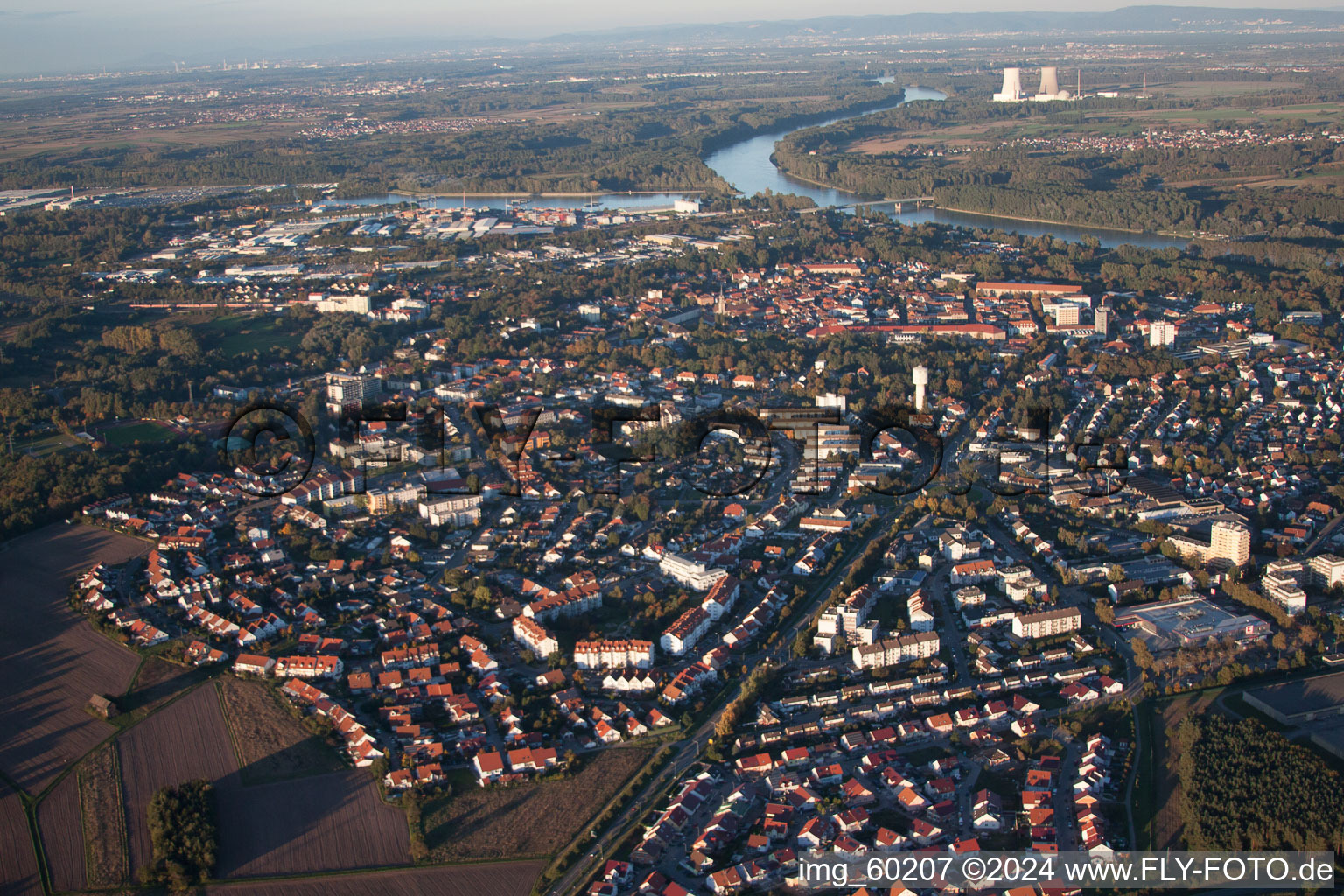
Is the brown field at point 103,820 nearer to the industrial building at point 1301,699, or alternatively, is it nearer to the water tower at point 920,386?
the industrial building at point 1301,699

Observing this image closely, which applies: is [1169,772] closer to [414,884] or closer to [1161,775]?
[1161,775]

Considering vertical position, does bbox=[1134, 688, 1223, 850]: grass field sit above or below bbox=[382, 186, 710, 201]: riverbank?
below

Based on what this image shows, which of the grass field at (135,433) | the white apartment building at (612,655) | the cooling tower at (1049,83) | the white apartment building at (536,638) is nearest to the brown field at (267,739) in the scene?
the white apartment building at (536,638)

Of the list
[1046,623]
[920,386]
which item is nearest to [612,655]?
[1046,623]

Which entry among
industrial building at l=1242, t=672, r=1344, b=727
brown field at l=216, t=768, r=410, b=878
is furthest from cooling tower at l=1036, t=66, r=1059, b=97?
brown field at l=216, t=768, r=410, b=878

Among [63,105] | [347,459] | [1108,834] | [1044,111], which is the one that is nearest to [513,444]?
[347,459]

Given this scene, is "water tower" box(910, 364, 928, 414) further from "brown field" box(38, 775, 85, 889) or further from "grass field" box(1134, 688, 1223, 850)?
"brown field" box(38, 775, 85, 889)

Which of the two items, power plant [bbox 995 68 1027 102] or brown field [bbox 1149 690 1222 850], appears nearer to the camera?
brown field [bbox 1149 690 1222 850]
